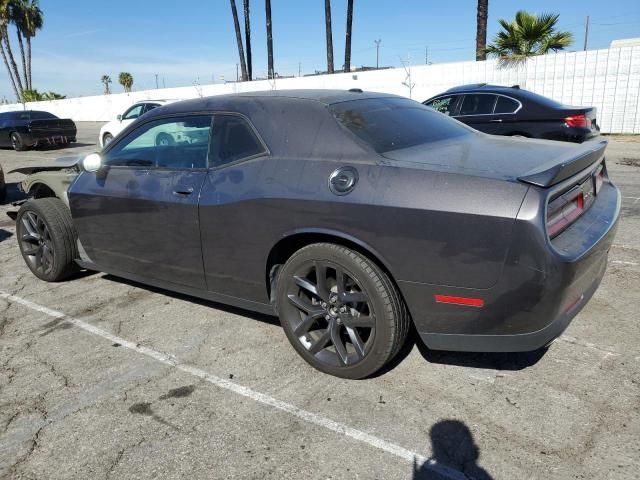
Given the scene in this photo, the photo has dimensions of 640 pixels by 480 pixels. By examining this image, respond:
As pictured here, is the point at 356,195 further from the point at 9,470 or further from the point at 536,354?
the point at 9,470

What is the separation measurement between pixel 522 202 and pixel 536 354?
1.28 meters

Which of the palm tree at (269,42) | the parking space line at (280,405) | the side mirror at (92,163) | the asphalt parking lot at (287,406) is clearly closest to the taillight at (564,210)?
the asphalt parking lot at (287,406)

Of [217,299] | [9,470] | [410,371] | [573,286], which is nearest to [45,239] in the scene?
[217,299]

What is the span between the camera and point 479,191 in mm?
2359

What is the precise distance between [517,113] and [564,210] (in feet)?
21.4

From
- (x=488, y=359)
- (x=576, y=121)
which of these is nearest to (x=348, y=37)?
(x=576, y=121)

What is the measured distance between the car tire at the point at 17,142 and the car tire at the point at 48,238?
1516 centimetres

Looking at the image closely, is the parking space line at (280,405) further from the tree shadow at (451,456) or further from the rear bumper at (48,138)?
the rear bumper at (48,138)

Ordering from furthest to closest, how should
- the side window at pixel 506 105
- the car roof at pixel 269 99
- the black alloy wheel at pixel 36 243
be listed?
the side window at pixel 506 105, the black alloy wheel at pixel 36 243, the car roof at pixel 269 99

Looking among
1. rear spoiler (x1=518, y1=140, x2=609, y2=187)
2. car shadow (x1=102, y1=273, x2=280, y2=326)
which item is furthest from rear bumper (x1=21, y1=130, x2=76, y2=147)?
rear spoiler (x1=518, y1=140, x2=609, y2=187)

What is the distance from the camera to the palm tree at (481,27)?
63.3ft

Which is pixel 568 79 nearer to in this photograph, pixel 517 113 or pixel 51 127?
pixel 517 113

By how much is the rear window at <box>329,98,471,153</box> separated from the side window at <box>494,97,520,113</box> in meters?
5.32

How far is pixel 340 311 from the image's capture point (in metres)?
2.87
